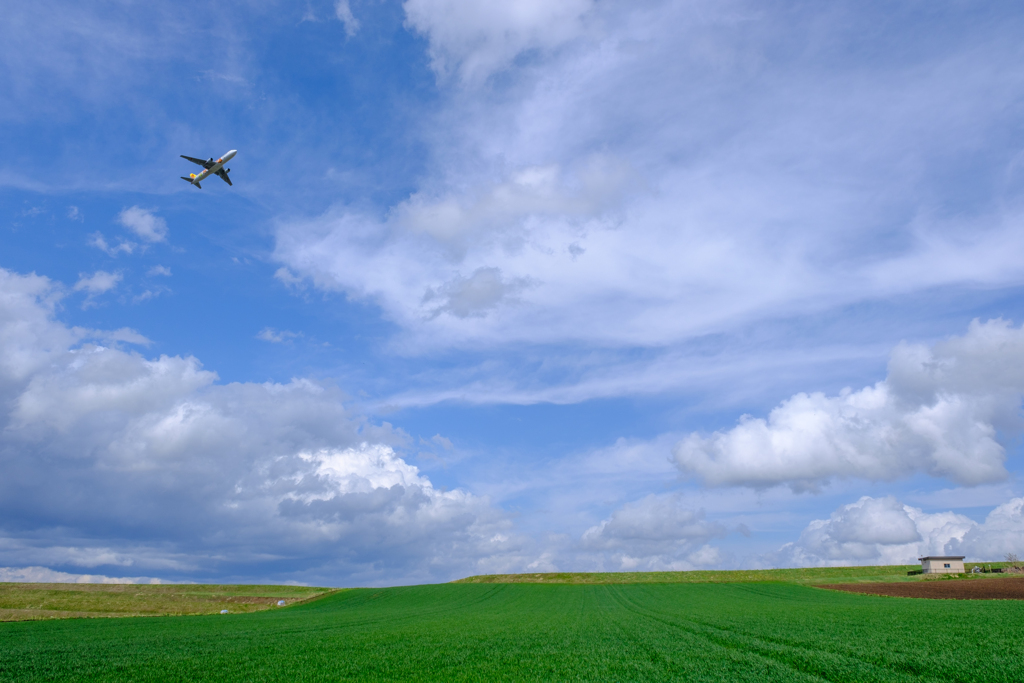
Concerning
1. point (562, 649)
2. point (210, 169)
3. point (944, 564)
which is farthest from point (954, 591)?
point (210, 169)

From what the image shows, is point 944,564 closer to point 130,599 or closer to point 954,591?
point 954,591

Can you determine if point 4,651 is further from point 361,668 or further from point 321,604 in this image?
point 321,604

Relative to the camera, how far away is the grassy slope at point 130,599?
62500 millimetres

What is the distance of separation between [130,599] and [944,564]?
5132 inches

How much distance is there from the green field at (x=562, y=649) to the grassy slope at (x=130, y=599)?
23.3 meters

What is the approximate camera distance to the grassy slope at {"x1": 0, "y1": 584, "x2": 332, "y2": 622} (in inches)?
2461

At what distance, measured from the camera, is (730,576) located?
99.9 metres

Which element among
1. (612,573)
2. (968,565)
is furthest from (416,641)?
(968,565)

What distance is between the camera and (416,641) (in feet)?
98.2

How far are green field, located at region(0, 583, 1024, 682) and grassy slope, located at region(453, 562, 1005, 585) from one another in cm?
6086

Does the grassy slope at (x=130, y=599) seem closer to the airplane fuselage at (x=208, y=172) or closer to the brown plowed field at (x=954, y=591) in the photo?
the airplane fuselage at (x=208, y=172)

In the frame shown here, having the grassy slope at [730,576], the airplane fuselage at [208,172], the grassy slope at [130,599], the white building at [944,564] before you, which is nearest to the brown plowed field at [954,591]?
the grassy slope at [730,576]

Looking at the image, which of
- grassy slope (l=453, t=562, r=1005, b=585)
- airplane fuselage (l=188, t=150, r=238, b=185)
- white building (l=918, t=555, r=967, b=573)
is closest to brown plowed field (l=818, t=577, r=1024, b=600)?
grassy slope (l=453, t=562, r=1005, b=585)

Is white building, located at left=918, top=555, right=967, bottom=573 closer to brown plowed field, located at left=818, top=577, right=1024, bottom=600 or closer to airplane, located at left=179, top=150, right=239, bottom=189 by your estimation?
brown plowed field, located at left=818, top=577, right=1024, bottom=600
